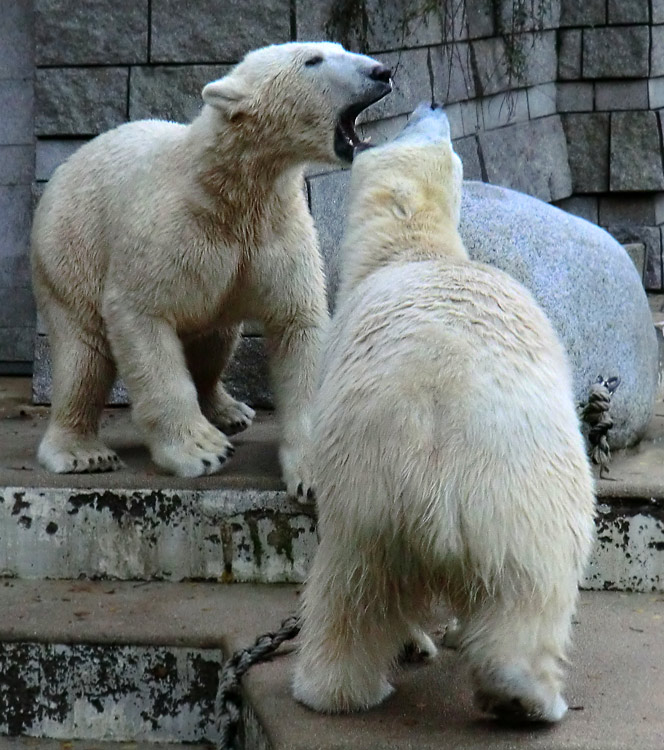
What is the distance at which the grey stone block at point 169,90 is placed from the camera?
4930mm

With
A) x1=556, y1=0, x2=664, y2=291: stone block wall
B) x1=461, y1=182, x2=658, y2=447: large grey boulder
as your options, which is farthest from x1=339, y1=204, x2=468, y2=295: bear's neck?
x1=556, y1=0, x2=664, y2=291: stone block wall

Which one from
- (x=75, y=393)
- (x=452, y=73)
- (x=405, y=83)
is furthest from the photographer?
(x=452, y=73)

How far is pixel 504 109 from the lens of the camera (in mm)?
6996

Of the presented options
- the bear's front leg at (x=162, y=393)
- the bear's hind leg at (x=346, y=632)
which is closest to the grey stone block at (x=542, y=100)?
the bear's front leg at (x=162, y=393)

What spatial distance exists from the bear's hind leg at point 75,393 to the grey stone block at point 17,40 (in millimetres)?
1997

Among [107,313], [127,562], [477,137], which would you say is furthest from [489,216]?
[477,137]

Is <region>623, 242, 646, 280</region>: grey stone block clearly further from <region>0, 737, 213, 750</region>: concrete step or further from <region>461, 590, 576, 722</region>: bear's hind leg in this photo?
<region>461, 590, 576, 722</region>: bear's hind leg

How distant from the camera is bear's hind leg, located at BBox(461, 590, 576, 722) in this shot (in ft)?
8.03

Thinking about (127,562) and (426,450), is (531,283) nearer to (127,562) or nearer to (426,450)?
(127,562)

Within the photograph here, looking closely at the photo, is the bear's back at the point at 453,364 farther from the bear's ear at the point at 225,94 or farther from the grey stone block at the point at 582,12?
the grey stone block at the point at 582,12

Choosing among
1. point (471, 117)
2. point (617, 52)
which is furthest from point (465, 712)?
point (617, 52)

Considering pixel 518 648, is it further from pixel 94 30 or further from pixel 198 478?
pixel 94 30

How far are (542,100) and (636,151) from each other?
2.15 ft

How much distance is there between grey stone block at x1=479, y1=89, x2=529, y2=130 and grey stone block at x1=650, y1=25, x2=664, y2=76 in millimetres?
850
